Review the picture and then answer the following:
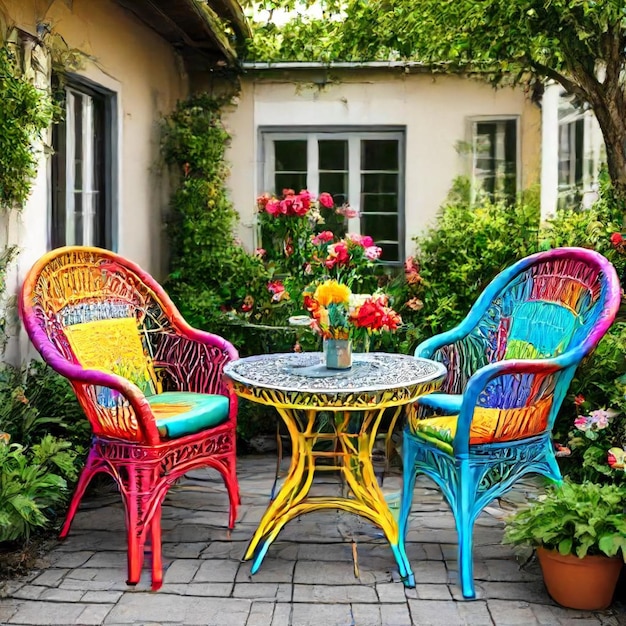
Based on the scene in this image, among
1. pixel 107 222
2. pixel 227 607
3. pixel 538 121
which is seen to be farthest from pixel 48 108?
pixel 538 121

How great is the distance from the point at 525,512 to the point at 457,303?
237cm

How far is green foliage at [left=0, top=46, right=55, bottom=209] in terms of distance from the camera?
3.60m

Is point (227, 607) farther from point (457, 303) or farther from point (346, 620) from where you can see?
point (457, 303)

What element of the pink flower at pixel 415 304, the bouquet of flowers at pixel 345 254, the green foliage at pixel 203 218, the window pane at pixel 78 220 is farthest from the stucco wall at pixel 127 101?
the pink flower at pixel 415 304

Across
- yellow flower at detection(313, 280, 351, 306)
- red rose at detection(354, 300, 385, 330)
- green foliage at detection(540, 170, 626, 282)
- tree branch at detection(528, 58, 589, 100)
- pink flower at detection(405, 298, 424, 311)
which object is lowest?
pink flower at detection(405, 298, 424, 311)

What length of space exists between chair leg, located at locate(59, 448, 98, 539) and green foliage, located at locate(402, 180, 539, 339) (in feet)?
7.62

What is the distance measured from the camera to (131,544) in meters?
3.29

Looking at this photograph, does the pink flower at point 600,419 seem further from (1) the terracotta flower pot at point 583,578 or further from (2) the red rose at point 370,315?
(2) the red rose at point 370,315

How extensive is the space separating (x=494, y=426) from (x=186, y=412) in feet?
4.36

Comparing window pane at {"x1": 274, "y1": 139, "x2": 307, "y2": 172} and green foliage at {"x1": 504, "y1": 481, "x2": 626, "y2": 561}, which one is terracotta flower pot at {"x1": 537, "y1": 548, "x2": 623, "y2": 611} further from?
window pane at {"x1": 274, "y1": 139, "x2": 307, "y2": 172}

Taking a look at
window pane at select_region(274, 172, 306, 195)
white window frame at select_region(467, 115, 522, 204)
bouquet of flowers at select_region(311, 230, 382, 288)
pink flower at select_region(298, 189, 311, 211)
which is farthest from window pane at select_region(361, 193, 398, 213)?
bouquet of flowers at select_region(311, 230, 382, 288)

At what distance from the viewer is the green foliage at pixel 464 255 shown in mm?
5320

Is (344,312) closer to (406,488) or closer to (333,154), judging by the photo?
(406,488)

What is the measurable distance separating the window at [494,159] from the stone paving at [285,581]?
2.95 meters
